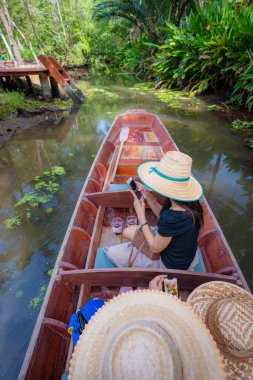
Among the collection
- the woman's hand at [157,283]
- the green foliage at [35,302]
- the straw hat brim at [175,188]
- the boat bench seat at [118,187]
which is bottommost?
the green foliage at [35,302]

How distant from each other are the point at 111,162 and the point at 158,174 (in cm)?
272

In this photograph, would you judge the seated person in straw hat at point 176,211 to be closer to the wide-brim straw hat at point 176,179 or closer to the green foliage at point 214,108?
the wide-brim straw hat at point 176,179

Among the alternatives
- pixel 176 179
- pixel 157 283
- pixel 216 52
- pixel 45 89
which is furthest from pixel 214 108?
pixel 157 283

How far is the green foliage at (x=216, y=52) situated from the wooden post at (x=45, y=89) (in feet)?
20.0

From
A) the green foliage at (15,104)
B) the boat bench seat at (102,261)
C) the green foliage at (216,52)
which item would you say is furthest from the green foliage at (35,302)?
the green foliage at (216,52)

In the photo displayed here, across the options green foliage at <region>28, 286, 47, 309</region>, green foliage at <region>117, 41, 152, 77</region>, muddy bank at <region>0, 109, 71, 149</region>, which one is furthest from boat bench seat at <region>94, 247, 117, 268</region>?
green foliage at <region>117, 41, 152, 77</region>

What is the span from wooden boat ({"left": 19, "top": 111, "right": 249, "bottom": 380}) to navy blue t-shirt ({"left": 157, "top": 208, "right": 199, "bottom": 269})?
136 millimetres

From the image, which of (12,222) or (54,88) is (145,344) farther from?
(54,88)

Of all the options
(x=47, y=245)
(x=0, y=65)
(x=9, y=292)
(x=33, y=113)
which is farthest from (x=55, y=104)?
(x=9, y=292)

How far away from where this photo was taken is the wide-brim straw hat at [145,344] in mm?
828

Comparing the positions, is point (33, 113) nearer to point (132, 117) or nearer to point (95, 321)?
point (132, 117)

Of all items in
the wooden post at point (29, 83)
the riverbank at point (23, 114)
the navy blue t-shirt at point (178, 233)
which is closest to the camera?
the navy blue t-shirt at point (178, 233)

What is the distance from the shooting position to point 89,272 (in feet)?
6.76

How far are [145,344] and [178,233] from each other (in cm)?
103
